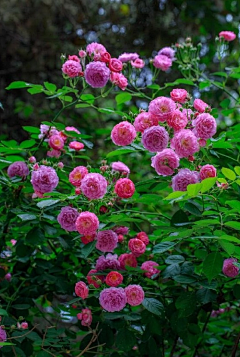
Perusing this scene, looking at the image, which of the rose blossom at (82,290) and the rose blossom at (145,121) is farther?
the rose blossom at (82,290)

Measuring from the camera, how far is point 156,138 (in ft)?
4.48

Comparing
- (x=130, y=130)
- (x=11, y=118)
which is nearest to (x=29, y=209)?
(x=130, y=130)

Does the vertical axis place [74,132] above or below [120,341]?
above

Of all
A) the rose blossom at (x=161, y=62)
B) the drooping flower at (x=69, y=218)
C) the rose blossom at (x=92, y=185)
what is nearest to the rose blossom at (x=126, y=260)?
the drooping flower at (x=69, y=218)

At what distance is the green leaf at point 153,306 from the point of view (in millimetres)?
1542

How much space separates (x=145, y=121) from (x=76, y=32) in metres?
2.83

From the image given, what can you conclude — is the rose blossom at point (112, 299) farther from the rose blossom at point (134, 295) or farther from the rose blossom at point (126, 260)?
the rose blossom at point (126, 260)

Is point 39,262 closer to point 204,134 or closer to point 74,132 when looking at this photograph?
point 74,132

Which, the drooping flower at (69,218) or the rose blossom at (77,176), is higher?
the rose blossom at (77,176)

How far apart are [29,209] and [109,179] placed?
0.37m

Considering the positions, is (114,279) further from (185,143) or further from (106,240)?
(185,143)

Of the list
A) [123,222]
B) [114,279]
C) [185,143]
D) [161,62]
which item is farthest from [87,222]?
[161,62]

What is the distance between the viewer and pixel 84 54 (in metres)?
1.66

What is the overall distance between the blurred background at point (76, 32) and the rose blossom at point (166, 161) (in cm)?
248
